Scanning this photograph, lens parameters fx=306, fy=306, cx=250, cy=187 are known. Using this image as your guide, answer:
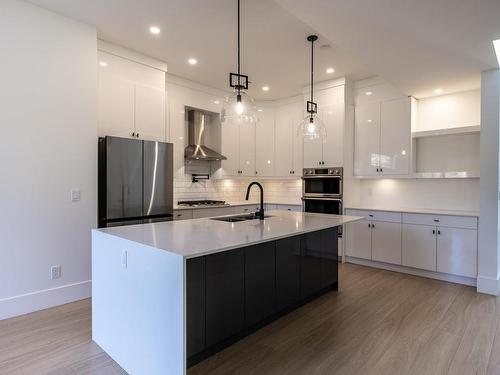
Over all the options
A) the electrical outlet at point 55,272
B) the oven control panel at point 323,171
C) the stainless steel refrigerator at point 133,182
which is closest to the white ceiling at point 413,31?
the oven control panel at point 323,171

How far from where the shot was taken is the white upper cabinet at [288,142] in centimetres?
569

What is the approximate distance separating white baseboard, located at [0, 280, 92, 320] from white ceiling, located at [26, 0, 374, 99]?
2.82 meters

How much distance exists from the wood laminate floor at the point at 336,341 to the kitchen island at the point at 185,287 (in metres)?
0.16

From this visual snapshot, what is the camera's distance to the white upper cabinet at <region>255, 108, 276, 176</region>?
19.9 ft

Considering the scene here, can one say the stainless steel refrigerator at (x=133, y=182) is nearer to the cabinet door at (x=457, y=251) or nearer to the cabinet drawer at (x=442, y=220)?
the cabinet drawer at (x=442, y=220)

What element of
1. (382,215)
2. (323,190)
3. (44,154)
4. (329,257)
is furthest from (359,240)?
(44,154)

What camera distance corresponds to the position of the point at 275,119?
6.09 meters

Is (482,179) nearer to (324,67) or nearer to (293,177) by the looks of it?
(324,67)

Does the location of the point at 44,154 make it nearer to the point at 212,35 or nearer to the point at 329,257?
the point at 212,35

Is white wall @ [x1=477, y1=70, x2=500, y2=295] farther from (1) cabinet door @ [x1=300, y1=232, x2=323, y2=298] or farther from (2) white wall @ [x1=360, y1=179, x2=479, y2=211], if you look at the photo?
(1) cabinet door @ [x1=300, y1=232, x2=323, y2=298]

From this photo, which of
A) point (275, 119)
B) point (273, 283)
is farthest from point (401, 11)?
point (275, 119)

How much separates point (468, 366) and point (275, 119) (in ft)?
15.9

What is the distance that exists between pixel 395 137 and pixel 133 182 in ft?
12.4

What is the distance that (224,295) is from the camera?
2.26m
